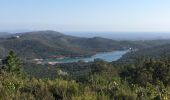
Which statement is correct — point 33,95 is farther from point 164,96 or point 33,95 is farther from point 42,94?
point 164,96

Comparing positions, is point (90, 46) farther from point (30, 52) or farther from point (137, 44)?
point (30, 52)

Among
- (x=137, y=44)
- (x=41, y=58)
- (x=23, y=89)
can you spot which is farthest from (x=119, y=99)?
(x=137, y=44)

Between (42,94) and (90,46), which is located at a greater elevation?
(42,94)

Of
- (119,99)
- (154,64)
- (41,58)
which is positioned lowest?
(41,58)

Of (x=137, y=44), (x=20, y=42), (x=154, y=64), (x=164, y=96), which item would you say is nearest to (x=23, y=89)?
(x=164, y=96)

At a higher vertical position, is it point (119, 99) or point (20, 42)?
point (119, 99)

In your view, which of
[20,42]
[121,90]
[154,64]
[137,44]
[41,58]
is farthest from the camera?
[137,44]

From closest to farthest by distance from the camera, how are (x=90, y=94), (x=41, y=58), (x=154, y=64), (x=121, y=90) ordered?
1. (x=90, y=94)
2. (x=121, y=90)
3. (x=154, y=64)
4. (x=41, y=58)

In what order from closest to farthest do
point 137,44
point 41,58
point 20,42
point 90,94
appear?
point 90,94, point 41,58, point 20,42, point 137,44

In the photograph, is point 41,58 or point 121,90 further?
point 41,58
